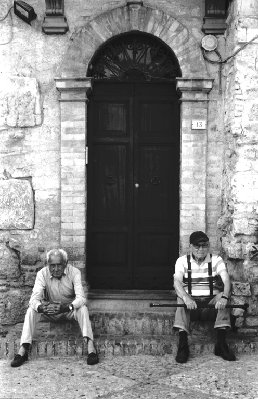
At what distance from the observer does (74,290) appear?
5.90 metres

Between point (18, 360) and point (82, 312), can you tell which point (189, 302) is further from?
point (18, 360)

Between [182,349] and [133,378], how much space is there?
706mm

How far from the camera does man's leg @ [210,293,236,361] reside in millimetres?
5508

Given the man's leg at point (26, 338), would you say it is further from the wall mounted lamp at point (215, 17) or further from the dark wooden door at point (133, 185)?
the wall mounted lamp at point (215, 17)

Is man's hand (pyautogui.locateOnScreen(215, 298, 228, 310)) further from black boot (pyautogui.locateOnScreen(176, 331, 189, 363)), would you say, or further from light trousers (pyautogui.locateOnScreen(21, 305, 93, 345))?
light trousers (pyautogui.locateOnScreen(21, 305, 93, 345))

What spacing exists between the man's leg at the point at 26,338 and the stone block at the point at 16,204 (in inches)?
57.1

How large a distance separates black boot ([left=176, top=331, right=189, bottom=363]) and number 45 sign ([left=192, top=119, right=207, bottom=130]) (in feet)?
8.23

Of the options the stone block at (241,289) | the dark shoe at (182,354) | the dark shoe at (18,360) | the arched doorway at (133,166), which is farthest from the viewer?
the arched doorway at (133,166)

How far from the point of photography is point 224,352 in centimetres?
551

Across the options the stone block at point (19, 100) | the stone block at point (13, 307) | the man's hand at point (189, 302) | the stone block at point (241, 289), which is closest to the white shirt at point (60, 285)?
the stone block at point (13, 307)

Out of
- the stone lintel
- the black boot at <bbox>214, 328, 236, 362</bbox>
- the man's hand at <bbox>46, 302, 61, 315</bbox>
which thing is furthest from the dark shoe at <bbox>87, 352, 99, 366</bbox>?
the stone lintel

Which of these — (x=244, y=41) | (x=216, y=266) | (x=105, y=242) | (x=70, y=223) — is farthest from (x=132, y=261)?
(x=244, y=41)

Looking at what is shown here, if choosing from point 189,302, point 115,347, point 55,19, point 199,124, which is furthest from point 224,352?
point 55,19

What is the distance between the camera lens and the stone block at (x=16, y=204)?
6.71 m
